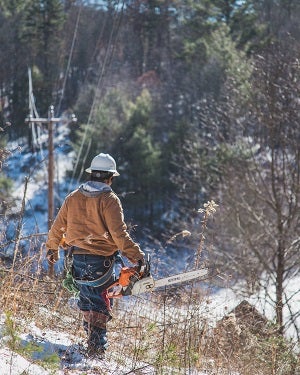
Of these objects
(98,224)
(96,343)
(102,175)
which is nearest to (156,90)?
(102,175)

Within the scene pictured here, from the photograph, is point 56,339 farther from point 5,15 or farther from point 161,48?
point 161,48

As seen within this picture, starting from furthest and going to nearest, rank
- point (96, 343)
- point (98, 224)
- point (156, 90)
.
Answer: point (156, 90)
point (98, 224)
point (96, 343)

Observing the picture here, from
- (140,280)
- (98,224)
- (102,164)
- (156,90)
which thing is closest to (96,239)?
(98,224)

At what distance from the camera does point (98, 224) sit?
4.37m

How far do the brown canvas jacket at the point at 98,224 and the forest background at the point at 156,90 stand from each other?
38.0 feet

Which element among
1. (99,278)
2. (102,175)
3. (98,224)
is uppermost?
(102,175)

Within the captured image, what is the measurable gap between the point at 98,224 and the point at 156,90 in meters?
31.0

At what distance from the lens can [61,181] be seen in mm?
31375

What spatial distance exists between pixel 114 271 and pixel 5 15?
28.0 meters

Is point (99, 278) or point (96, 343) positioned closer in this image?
point (96, 343)

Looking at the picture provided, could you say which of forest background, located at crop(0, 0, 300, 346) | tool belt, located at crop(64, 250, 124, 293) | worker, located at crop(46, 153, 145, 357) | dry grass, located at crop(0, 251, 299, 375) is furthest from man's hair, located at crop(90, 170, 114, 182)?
forest background, located at crop(0, 0, 300, 346)

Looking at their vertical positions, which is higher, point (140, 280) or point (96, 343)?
point (140, 280)

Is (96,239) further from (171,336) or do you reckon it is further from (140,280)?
(171,336)

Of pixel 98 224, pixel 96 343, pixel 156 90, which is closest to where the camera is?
pixel 96 343
